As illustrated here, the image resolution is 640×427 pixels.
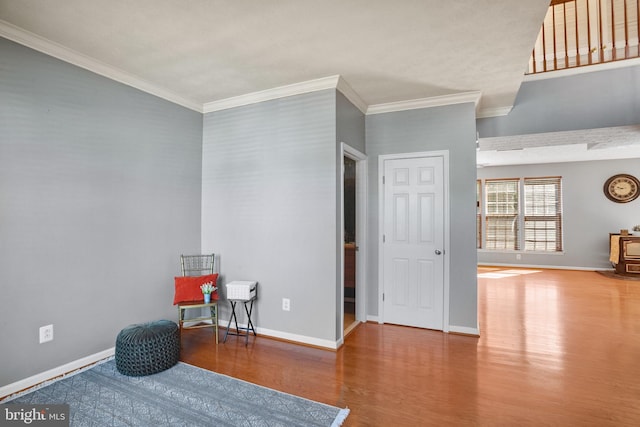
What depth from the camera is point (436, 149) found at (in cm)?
371

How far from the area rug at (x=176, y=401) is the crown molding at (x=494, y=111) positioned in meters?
3.85

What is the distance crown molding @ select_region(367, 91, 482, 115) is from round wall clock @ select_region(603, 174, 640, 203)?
6159 mm

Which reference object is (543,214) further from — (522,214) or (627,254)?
(627,254)

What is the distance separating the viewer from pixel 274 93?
3445 millimetres

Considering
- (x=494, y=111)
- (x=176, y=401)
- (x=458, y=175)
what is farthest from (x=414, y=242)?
(x=176, y=401)

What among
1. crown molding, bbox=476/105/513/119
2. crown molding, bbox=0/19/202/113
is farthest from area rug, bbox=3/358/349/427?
crown molding, bbox=476/105/513/119

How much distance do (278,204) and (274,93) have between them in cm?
121

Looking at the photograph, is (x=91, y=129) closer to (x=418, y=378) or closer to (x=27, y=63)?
(x=27, y=63)

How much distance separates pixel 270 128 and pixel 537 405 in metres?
3.36

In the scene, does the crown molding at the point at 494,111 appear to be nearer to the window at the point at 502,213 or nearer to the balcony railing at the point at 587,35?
the balcony railing at the point at 587,35

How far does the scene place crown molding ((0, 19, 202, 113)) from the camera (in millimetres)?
2339

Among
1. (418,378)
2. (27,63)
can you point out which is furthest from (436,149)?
(27,63)

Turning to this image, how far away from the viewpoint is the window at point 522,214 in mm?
7791

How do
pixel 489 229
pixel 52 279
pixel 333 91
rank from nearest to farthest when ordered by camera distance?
1. pixel 52 279
2. pixel 333 91
3. pixel 489 229
